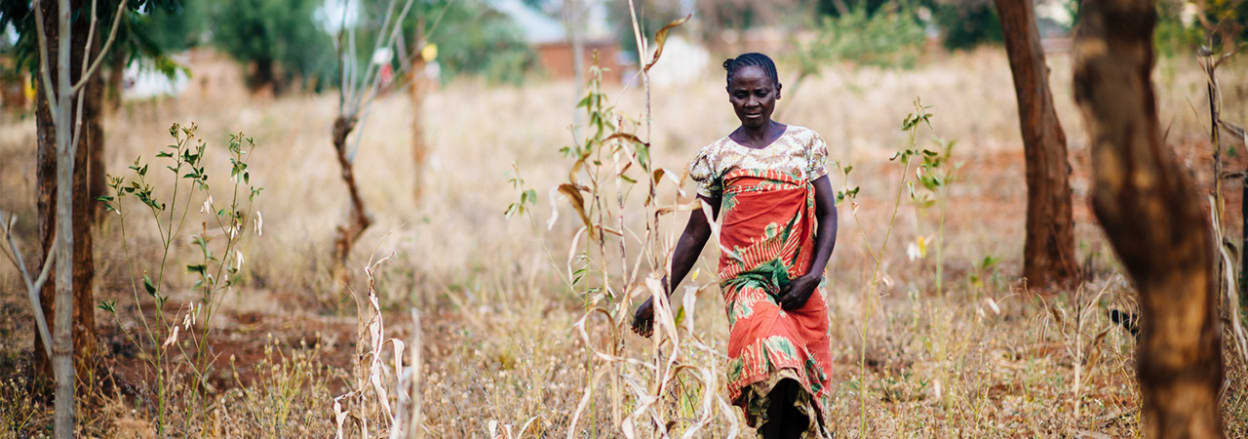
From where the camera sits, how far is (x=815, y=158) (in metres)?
2.62

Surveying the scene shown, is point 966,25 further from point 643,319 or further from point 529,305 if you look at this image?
point 643,319

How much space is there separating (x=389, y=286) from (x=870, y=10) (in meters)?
12.6

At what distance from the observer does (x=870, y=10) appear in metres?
16.2

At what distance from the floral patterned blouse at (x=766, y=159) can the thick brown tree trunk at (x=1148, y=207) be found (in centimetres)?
123

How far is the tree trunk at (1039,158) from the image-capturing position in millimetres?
5086

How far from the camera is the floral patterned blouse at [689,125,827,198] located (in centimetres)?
258

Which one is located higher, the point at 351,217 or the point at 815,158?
the point at 815,158

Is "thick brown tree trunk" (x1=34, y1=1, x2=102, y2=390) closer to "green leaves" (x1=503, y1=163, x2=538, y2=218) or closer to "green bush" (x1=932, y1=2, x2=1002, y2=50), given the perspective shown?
"green leaves" (x1=503, y1=163, x2=538, y2=218)

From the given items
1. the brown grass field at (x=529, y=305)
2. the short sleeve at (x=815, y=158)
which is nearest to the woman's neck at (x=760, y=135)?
the short sleeve at (x=815, y=158)

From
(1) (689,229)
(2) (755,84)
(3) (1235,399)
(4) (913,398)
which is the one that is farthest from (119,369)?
(3) (1235,399)

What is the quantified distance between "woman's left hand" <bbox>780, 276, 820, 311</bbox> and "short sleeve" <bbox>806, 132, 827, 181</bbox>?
30 centimetres

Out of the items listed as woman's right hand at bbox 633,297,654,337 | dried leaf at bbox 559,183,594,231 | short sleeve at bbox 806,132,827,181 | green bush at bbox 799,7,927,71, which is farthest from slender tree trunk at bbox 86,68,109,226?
green bush at bbox 799,7,927,71

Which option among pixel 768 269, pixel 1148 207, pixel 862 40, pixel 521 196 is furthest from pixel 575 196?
pixel 862 40

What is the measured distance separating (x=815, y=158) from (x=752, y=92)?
10.9 inches
